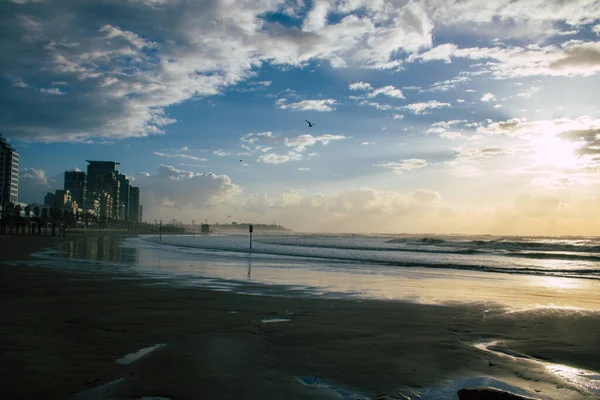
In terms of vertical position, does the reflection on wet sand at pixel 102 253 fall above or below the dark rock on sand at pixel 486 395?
below

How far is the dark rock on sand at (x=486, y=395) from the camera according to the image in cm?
452

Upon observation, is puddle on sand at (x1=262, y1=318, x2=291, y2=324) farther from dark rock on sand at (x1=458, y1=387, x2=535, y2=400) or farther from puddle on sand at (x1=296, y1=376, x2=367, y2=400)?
dark rock on sand at (x1=458, y1=387, x2=535, y2=400)

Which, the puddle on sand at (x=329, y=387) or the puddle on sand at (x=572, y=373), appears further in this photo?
the puddle on sand at (x=572, y=373)

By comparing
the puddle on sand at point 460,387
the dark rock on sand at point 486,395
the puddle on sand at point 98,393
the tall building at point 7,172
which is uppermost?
the tall building at point 7,172

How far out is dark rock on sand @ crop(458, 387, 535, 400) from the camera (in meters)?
4.52

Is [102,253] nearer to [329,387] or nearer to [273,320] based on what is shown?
[273,320]

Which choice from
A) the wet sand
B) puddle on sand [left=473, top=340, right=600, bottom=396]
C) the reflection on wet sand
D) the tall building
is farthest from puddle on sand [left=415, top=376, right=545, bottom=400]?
the tall building

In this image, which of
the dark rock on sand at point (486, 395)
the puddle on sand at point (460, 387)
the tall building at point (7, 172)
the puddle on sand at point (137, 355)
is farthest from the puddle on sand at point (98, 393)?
the tall building at point (7, 172)

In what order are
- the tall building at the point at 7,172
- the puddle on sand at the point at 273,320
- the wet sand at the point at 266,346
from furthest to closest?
the tall building at the point at 7,172 < the puddle on sand at the point at 273,320 < the wet sand at the point at 266,346

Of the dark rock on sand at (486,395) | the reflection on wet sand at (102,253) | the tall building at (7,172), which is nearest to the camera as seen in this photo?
the dark rock on sand at (486,395)

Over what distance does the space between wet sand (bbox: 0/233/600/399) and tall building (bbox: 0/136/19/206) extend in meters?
176

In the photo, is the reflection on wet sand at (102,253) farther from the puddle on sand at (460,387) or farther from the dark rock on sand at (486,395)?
the dark rock on sand at (486,395)

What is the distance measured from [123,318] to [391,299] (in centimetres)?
812

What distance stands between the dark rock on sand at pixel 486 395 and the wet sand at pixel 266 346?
29.6 inches
